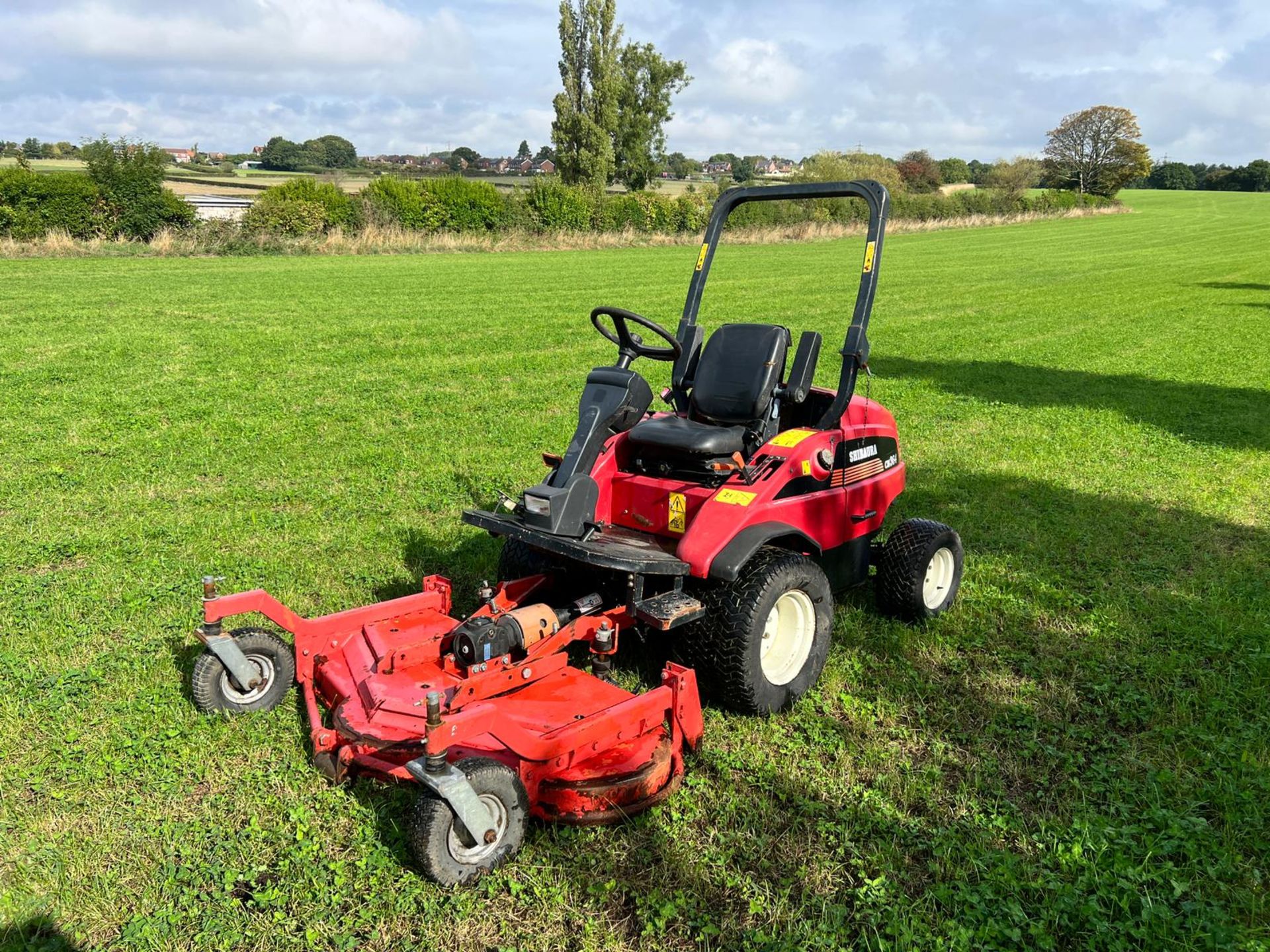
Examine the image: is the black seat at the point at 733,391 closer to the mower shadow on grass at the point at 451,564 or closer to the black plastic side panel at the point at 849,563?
the black plastic side panel at the point at 849,563

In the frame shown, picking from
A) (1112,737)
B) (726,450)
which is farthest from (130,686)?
(1112,737)

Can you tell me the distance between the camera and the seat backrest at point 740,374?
4.55 meters

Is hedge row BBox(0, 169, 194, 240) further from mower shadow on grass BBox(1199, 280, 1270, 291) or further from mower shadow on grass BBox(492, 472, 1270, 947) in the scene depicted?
mower shadow on grass BBox(1199, 280, 1270, 291)

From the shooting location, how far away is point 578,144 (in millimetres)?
48156

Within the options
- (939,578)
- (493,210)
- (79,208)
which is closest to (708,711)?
(939,578)

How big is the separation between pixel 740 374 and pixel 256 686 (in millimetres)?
2665

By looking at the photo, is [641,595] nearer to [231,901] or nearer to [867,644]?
[867,644]

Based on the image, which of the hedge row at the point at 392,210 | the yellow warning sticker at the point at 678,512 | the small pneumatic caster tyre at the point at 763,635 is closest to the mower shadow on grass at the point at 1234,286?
the hedge row at the point at 392,210

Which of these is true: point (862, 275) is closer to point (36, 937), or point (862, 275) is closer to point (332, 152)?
point (36, 937)

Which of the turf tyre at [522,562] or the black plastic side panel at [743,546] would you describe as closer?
the black plastic side panel at [743,546]

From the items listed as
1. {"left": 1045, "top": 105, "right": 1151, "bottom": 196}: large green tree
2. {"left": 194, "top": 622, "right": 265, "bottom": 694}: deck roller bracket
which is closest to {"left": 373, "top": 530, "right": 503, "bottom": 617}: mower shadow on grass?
{"left": 194, "top": 622, "right": 265, "bottom": 694}: deck roller bracket

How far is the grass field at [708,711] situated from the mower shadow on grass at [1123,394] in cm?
9

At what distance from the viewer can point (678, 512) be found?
4.34 metres

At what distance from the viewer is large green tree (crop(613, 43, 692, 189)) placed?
5019 centimetres
